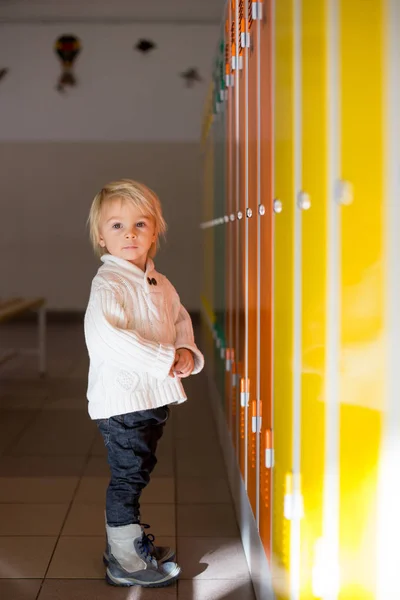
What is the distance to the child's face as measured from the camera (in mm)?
2199

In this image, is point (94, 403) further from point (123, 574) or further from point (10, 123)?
point (10, 123)

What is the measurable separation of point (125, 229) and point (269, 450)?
75 cm

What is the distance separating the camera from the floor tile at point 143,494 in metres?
3.04

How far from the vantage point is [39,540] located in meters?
2.62

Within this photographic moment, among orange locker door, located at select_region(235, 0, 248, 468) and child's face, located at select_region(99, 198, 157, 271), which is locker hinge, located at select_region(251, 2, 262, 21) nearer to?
orange locker door, located at select_region(235, 0, 248, 468)

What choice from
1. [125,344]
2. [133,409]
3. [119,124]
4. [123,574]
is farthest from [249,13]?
[119,124]

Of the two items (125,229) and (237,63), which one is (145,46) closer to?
(237,63)

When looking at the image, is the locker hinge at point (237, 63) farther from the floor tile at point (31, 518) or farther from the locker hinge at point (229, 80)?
the floor tile at point (31, 518)

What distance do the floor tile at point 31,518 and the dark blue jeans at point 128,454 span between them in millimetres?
548

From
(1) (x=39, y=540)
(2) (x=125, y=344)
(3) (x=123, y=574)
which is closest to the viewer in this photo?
(2) (x=125, y=344)

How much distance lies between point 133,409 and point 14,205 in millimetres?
7659

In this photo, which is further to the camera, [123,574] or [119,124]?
[119,124]

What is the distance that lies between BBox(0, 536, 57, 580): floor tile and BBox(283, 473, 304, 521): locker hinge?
101 cm

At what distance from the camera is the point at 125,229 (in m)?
2.21
